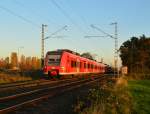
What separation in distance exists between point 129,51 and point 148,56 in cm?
590

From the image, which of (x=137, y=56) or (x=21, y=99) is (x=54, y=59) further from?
(x=137, y=56)

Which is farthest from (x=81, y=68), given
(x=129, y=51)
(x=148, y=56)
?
(x=148, y=56)

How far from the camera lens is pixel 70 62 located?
1656 inches

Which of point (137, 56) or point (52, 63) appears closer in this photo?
point (52, 63)

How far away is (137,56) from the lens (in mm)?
74062

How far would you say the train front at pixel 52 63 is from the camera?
39.8 meters

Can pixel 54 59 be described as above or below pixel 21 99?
above

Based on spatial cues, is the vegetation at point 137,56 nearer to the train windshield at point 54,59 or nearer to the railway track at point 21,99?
the train windshield at point 54,59

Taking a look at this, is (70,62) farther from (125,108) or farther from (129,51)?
(129,51)

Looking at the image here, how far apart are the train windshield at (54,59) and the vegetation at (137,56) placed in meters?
35.9

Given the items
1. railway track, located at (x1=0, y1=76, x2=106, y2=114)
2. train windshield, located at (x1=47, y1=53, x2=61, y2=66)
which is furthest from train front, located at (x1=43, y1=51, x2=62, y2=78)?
railway track, located at (x1=0, y1=76, x2=106, y2=114)

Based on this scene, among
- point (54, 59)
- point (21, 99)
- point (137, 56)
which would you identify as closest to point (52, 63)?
point (54, 59)

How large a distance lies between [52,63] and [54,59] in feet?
1.61

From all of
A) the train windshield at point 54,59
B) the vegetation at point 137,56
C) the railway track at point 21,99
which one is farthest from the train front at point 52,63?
the vegetation at point 137,56
